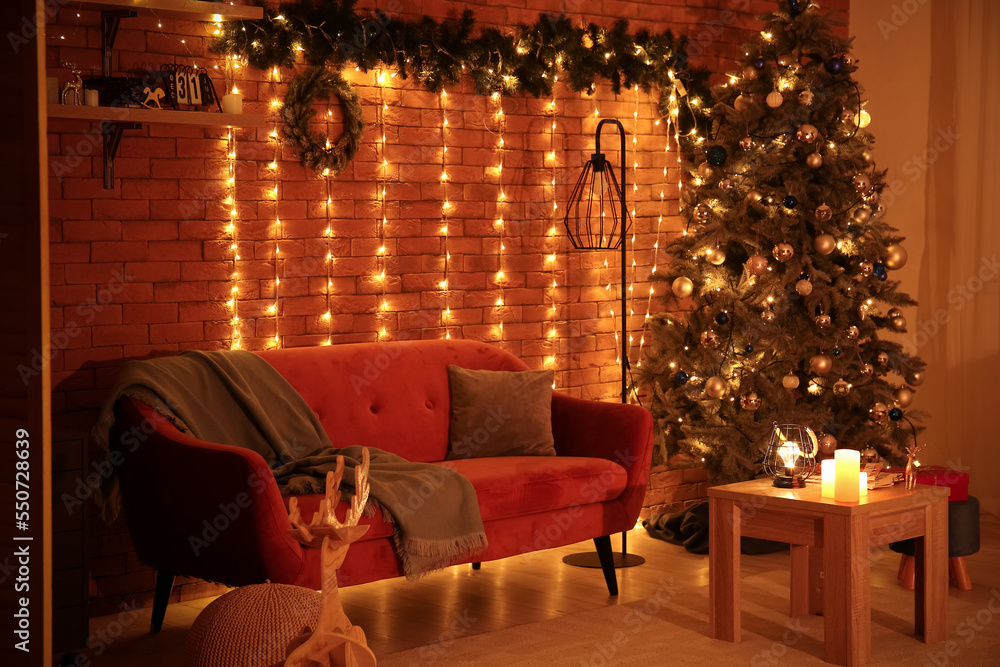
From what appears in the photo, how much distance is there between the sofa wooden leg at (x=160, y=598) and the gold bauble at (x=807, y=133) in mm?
3046

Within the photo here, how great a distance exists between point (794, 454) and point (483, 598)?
1.29 metres

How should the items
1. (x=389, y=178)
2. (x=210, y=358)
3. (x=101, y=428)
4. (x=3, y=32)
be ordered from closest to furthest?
(x=3, y=32) < (x=101, y=428) < (x=210, y=358) < (x=389, y=178)

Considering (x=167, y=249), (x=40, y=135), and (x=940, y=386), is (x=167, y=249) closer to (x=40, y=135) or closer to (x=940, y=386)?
(x=40, y=135)

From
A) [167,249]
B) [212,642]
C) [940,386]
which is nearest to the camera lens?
[212,642]

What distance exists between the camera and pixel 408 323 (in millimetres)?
4730

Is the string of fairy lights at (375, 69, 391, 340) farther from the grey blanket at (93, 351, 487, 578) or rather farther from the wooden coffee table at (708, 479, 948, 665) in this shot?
the wooden coffee table at (708, 479, 948, 665)

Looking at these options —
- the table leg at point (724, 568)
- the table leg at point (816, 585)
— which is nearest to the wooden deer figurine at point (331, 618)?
the table leg at point (724, 568)

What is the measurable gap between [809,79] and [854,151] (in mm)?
364

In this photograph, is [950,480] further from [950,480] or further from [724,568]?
[724,568]

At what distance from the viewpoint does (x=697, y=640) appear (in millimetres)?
3568

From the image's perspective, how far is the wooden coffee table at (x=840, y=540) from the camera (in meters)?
3.25

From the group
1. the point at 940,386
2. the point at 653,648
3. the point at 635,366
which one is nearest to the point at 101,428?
the point at 653,648

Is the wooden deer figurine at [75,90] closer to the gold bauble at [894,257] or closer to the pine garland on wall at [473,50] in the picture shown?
the pine garland on wall at [473,50]

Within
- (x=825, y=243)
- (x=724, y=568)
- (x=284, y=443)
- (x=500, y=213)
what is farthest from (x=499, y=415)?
(x=825, y=243)
